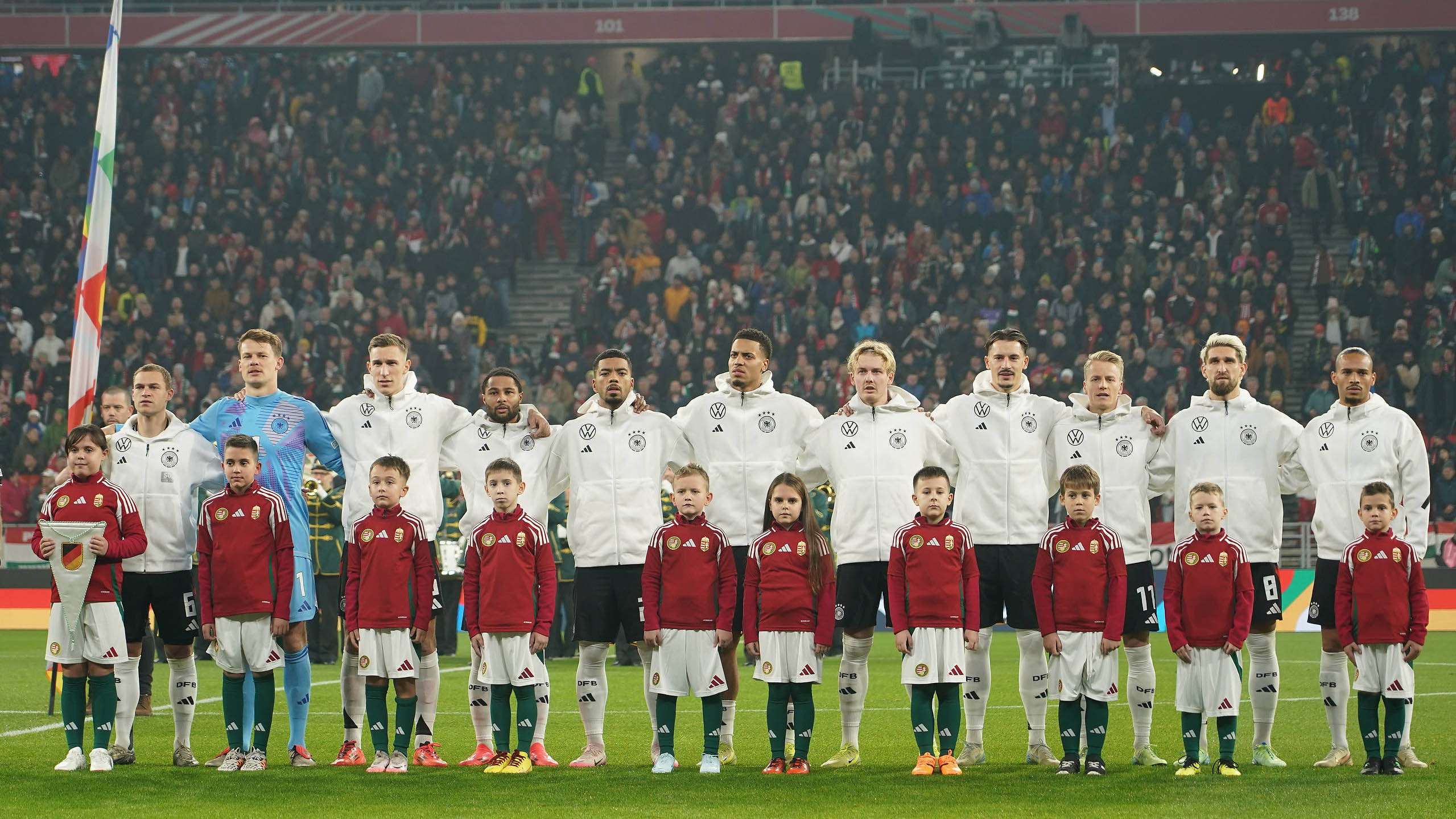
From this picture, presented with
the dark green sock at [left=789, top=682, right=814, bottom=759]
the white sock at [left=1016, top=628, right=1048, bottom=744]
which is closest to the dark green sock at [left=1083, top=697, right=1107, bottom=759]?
the white sock at [left=1016, top=628, right=1048, bottom=744]

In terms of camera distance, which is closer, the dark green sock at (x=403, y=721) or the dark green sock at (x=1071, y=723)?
the dark green sock at (x=1071, y=723)

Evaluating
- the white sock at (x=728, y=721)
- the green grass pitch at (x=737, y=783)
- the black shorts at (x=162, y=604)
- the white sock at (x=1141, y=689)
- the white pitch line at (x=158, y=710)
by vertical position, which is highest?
the black shorts at (x=162, y=604)

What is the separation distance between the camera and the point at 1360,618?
28.5 ft

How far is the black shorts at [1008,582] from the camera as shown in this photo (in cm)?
909

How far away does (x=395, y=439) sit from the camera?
369 inches

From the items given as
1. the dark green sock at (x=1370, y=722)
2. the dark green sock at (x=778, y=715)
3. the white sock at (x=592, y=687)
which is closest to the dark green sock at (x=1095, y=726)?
the dark green sock at (x=1370, y=722)

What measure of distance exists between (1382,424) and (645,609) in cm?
448

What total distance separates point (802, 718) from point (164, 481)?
4034 millimetres

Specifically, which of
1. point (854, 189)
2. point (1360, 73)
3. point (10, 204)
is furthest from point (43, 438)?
point (1360, 73)

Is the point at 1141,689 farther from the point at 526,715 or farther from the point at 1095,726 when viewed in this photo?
the point at 526,715

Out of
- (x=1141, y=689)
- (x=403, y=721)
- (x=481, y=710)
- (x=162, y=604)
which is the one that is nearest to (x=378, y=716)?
(x=403, y=721)

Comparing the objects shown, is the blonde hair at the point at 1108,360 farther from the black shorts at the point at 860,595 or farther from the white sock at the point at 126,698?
the white sock at the point at 126,698

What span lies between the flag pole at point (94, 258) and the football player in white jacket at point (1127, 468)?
6.91 metres

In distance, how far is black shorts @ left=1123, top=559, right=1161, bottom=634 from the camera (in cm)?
885
